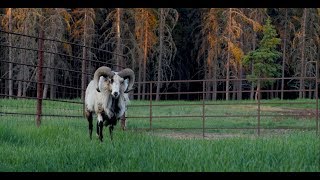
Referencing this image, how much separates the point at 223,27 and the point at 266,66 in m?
5.69

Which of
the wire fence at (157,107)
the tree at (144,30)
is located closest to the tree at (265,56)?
the wire fence at (157,107)

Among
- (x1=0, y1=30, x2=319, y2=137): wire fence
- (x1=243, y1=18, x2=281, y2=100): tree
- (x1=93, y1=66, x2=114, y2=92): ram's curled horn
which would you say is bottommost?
(x1=0, y1=30, x2=319, y2=137): wire fence

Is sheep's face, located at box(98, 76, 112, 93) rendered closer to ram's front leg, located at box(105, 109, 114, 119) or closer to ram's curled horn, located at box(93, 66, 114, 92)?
ram's curled horn, located at box(93, 66, 114, 92)

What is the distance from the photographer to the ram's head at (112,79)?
38.6ft

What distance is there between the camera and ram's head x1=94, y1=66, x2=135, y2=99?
11.8 meters

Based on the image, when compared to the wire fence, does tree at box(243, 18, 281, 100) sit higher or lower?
higher

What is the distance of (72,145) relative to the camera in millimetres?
9695

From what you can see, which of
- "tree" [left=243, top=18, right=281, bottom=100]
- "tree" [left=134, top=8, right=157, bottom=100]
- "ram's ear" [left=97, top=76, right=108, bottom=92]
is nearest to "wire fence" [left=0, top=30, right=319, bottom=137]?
"ram's ear" [left=97, top=76, right=108, bottom=92]

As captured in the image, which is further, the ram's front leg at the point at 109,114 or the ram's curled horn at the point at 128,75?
the ram's curled horn at the point at 128,75

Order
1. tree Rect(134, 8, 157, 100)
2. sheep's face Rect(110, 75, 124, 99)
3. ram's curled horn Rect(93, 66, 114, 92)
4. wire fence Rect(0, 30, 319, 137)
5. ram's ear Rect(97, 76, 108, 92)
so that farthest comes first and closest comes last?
1. tree Rect(134, 8, 157, 100)
2. wire fence Rect(0, 30, 319, 137)
3. ram's ear Rect(97, 76, 108, 92)
4. ram's curled horn Rect(93, 66, 114, 92)
5. sheep's face Rect(110, 75, 124, 99)

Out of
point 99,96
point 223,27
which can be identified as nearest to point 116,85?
point 99,96

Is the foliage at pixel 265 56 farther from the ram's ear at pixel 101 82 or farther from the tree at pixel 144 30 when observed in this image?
the ram's ear at pixel 101 82

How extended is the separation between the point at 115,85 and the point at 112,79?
0.28 m
